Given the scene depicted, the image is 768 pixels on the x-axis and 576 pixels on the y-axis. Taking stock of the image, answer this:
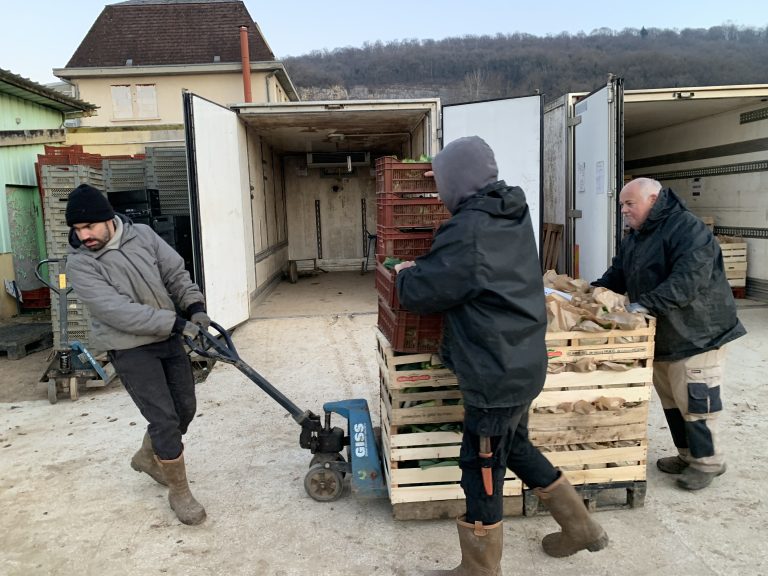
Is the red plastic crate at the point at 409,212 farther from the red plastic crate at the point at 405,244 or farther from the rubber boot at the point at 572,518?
the rubber boot at the point at 572,518

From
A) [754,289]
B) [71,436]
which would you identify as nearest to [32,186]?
[71,436]

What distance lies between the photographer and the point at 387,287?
11.1ft

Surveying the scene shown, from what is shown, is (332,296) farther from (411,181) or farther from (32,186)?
(411,181)

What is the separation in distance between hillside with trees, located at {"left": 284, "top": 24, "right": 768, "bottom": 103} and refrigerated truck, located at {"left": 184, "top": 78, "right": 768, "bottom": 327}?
25410 mm

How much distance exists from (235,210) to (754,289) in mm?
7682

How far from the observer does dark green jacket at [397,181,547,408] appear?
2549 mm

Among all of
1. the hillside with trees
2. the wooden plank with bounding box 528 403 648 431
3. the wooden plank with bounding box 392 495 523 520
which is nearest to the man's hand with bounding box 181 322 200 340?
the wooden plank with bounding box 392 495 523 520

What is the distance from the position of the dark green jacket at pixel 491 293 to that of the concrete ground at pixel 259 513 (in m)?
1.06

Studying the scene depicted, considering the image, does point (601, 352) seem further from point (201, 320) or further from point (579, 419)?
point (201, 320)

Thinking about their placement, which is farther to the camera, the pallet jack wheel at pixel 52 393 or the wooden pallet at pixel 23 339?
the wooden pallet at pixel 23 339

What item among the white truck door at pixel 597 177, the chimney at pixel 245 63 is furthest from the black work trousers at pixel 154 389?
the chimney at pixel 245 63

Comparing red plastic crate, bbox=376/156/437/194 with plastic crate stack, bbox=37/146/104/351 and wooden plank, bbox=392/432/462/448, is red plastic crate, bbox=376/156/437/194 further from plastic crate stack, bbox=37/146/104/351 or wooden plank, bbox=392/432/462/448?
plastic crate stack, bbox=37/146/104/351

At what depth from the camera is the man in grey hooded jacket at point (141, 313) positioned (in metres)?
3.33

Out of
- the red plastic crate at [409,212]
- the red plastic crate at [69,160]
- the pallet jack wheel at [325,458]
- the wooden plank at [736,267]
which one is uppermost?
the red plastic crate at [69,160]
